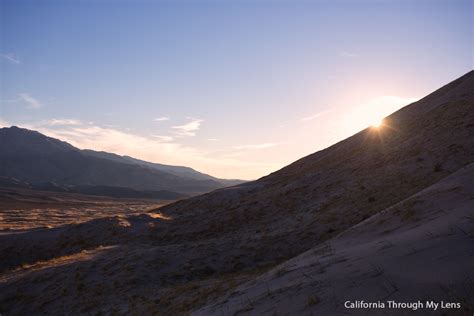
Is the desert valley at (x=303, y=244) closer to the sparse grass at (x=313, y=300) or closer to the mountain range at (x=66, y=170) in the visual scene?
the sparse grass at (x=313, y=300)

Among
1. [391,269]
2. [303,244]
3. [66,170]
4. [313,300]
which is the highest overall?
[66,170]

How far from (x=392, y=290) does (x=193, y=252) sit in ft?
42.5

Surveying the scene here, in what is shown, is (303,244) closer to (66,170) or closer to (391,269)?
(391,269)

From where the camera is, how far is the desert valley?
645 centimetres

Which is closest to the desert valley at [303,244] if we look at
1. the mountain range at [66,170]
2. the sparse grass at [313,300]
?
the sparse grass at [313,300]

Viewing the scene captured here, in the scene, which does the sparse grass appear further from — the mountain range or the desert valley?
the mountain range

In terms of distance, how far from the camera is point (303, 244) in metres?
17.4

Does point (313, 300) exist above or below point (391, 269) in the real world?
below

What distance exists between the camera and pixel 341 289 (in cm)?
648

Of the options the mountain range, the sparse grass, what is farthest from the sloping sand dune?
the mountain range

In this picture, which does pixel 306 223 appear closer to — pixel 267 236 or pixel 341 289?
pixel 267 236

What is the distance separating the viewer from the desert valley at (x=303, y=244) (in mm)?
6445

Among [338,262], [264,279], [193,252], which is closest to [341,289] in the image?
[338,262]

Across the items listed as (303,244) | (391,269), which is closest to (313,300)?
(391,269)
